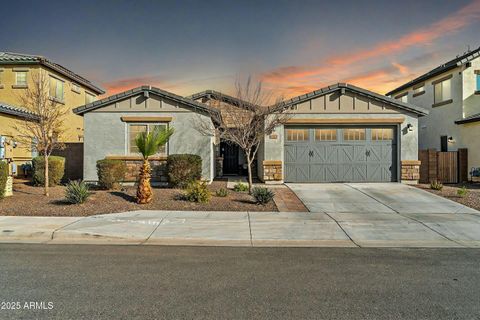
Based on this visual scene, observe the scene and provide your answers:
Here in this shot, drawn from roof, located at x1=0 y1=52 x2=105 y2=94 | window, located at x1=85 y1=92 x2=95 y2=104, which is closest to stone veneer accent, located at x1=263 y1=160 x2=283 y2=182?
roof, located at x1=0 y1=52 x2=105 y2=94

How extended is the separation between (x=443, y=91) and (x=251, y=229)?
18.0m

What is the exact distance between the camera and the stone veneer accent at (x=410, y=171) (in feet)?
48.2

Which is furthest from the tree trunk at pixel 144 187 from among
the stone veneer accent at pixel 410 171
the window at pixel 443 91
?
the window at pixel 443 91

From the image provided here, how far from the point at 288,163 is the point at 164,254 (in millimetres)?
10289

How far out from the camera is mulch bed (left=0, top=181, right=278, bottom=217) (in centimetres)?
895

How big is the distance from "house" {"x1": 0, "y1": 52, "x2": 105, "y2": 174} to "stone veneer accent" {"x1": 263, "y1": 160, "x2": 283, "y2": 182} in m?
12.4

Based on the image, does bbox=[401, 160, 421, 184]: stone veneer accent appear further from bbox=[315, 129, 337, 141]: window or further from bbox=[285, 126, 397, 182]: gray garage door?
bbox=[315, 129, 337, 141]: window

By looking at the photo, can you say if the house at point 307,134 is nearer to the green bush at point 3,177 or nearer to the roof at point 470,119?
the roof at point 470,119

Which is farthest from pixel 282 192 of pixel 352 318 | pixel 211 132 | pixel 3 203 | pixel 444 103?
pixel 444 103

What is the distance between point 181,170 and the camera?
41.7 feet

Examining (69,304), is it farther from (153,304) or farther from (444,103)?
(444,103)

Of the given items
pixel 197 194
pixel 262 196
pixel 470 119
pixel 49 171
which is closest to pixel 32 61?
pixel 49 171

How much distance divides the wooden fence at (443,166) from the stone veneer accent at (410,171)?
108cm

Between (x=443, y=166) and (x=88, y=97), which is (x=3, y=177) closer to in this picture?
(x=443, y=166)
